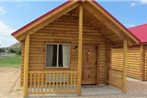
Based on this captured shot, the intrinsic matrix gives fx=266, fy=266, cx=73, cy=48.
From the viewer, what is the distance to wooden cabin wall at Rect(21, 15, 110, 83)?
13.8 m

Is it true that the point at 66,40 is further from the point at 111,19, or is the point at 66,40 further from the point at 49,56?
the point at 111,19

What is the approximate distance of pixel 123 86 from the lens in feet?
41.4

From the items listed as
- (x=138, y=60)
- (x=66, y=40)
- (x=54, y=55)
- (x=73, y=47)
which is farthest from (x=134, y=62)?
(x=54, y=55)

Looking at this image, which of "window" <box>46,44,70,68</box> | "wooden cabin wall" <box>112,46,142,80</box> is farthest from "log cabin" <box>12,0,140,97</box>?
"wooden cabin wall" <box>112,46,142,80</box>

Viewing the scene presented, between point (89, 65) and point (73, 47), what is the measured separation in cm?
147

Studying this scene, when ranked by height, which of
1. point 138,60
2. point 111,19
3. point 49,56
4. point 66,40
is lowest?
point 138,60

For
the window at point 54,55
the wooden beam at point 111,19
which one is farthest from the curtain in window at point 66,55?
the wooden beam at point 111,19

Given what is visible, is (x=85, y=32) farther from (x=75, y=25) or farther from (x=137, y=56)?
(x=137, y=56)

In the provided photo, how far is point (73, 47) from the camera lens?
14.3 metres

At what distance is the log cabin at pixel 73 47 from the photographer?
38.9 ft

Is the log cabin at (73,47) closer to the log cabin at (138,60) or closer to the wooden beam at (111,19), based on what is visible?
the wooden beam at (111,19)

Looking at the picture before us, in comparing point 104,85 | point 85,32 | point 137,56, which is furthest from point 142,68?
point 85,32

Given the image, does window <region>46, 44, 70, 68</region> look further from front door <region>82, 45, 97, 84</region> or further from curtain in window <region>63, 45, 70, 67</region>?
front door <region>82, 45, 97, 84</region>

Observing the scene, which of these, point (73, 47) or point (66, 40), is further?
point (73, 47)
